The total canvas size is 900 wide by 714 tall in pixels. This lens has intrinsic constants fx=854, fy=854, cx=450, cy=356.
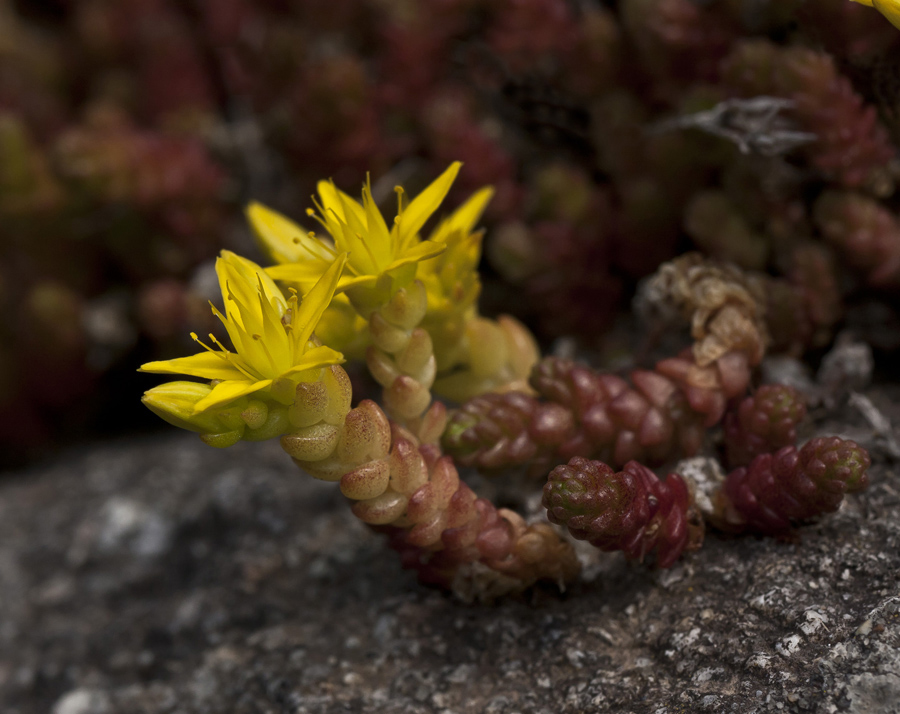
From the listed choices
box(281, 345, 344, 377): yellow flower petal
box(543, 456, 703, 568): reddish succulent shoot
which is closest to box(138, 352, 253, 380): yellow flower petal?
box(281, 345, 344, 377): yellow flower petal

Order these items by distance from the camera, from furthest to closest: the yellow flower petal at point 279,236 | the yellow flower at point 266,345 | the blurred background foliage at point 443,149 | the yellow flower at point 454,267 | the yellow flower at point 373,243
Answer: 1. the blurred background foliage at point 443,149
2. the yellow flower petal at point 279,236
3. the yellow flower at point 454,267
4. the yellow flower at point 373,243
5. the yellow flower at point 266,345

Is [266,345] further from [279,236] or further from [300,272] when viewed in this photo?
[279,236]

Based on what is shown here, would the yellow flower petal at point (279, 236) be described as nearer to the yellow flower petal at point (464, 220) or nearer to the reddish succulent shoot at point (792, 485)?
the yellow flower petal at point (464, 220)

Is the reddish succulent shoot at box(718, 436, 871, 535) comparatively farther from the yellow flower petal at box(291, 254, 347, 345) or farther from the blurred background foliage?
the yellow flower petal at box(291, 254, 347, 345)

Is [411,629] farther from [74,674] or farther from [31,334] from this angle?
[31,334]

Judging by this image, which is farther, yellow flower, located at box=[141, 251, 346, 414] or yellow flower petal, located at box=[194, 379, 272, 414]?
yellow flower, located at box=[141, 251, 346, 414]

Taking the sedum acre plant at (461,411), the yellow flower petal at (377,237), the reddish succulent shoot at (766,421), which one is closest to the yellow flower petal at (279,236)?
the sedum acre plant at (461,411)

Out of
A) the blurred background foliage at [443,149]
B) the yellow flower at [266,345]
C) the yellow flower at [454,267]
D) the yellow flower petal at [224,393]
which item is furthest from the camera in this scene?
the blurred background foliage at [443,149]

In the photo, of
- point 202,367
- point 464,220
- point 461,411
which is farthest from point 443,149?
point 202,367
